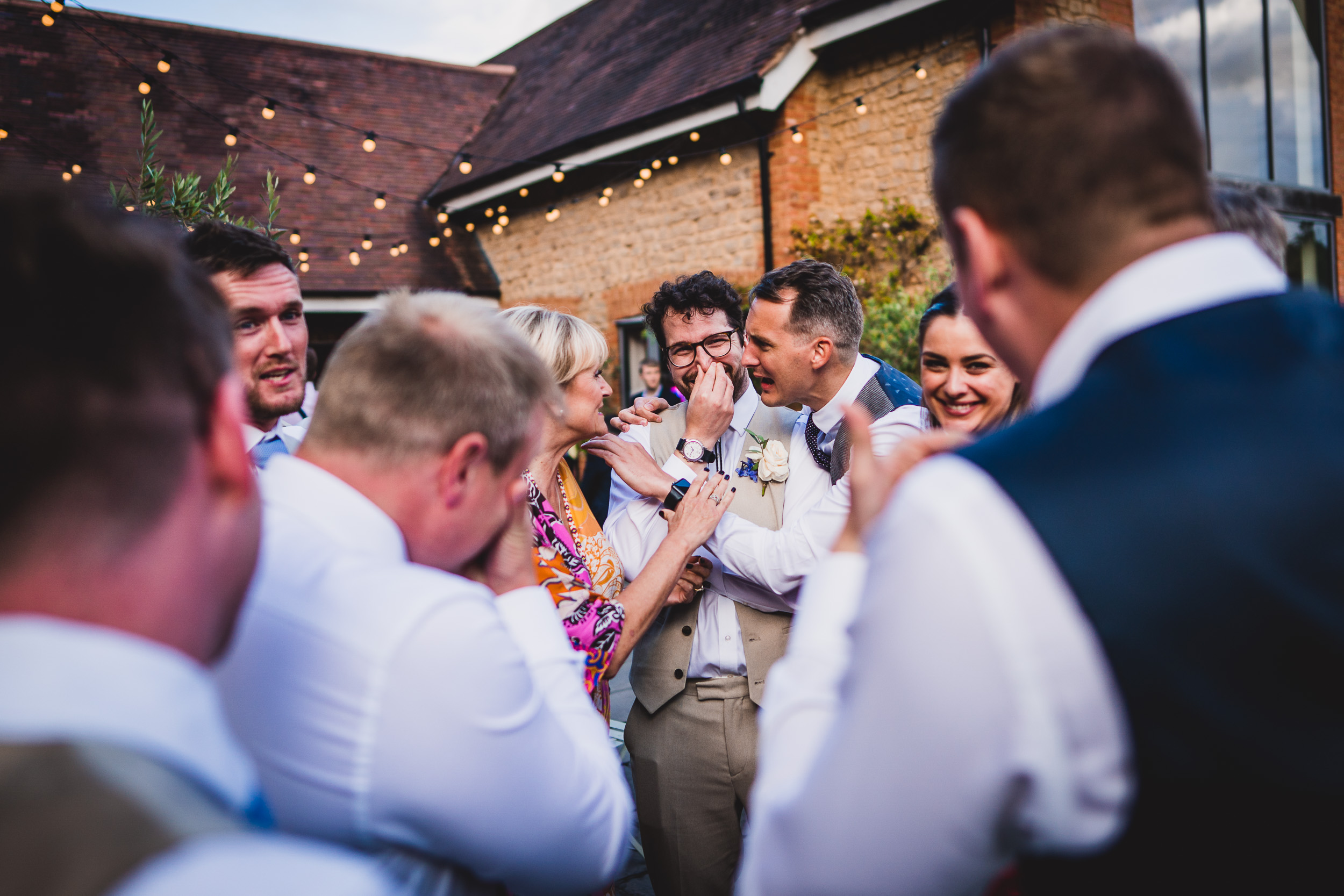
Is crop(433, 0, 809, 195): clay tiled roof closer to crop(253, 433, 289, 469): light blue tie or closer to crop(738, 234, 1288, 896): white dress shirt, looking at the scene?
crop(253, 433, 289, 469): light blue tie

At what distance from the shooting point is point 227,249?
2.54 metres

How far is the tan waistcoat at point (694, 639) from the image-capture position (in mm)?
2566

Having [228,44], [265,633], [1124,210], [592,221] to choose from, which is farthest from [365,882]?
[228,44]

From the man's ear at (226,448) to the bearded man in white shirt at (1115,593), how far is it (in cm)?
64

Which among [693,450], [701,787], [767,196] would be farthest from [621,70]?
[701,787]

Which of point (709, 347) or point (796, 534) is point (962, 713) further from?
point (709, 347)

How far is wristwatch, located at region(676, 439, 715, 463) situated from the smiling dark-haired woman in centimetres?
75

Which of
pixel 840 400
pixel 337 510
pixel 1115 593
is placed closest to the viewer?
pixel 1115 593

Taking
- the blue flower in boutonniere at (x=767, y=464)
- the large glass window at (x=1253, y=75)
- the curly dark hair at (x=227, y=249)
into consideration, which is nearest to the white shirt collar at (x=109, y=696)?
the blue flower in boutonniere at (x=767, y=464)

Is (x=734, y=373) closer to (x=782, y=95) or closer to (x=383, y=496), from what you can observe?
(x=383, y=496)

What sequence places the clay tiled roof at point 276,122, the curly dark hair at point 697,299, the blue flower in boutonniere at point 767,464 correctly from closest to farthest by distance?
the blue flower in boutonniere at point 767,464, the curly dark hair at point 697,299, the clay tiled roof at point 276,122

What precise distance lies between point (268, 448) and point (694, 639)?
149 centimetres

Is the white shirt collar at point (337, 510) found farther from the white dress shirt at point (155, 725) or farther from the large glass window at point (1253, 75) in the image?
the large glass window at point (1253, 75)

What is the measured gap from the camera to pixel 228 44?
13.8 m
